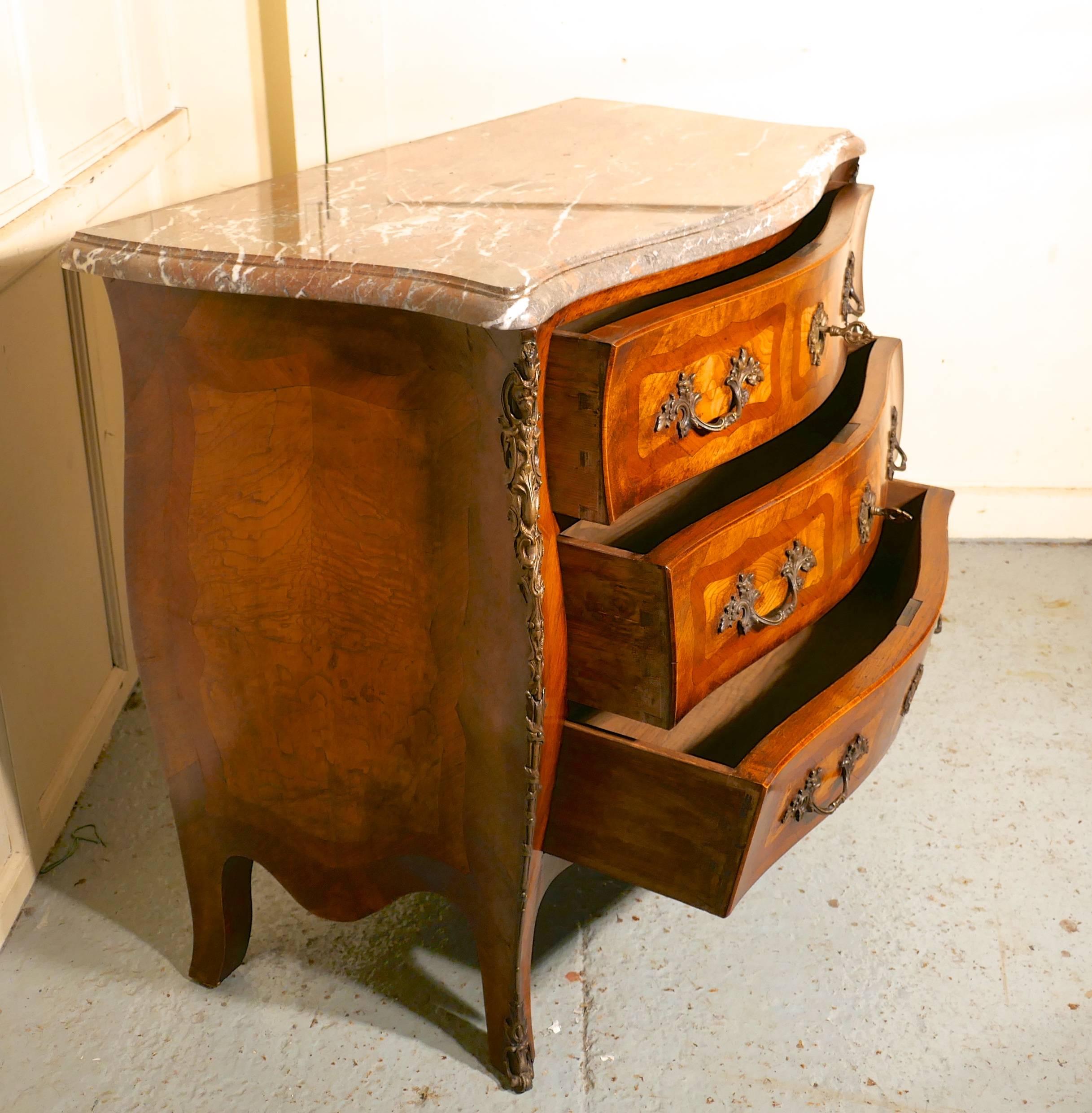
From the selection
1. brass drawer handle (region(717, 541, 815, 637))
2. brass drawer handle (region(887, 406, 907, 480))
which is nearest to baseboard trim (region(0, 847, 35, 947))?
brass drawer handle (region(717, 541, 815, 637))

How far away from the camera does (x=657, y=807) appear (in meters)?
1.08

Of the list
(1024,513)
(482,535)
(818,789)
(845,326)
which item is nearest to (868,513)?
(845,326)

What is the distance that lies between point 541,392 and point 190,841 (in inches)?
26.3

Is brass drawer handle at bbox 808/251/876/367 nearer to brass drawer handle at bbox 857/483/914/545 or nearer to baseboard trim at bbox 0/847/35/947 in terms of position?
brass drawer handle at bbox 857/483/914/545

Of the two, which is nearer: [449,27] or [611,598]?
[611,598]

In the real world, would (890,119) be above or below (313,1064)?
above

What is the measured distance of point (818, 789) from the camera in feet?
3.79

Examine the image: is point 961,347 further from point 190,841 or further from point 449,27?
point 190,841

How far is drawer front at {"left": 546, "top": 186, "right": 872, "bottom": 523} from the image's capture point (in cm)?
96

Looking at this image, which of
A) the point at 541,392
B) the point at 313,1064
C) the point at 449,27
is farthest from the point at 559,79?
the point at 313,1064

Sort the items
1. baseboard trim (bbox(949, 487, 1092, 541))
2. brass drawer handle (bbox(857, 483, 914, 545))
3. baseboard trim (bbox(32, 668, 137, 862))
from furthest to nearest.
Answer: baseboard trim (bbox(949, 487, 1092, 541)) → baseboard trim (bbox(32, 668, 137, 862)) → brass drawer handle (bbox(857, 483, 914, 545))

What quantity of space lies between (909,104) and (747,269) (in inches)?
32.1

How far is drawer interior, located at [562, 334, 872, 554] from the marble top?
319 millimetres

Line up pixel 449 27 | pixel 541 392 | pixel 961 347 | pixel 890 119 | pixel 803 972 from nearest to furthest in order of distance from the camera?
pixel 541 392, pixel 803 972, pixel 449 27, pixel 890 119, pixel 961 347
